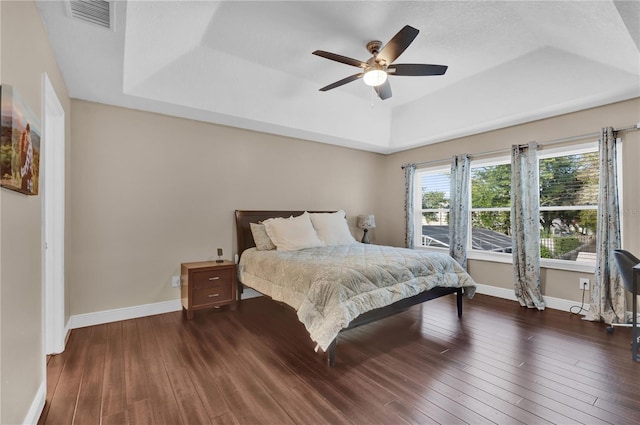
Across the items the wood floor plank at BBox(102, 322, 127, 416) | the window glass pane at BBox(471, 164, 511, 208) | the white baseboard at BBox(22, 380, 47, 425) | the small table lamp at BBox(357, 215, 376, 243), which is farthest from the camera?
the small table lamp at BBox(357, 215, 376, 243)

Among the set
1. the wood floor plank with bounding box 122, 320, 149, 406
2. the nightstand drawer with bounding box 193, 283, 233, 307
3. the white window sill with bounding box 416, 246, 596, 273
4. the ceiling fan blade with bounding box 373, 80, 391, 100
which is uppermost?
the ceiling fan blade with bounding box 373, 80, 391, 100

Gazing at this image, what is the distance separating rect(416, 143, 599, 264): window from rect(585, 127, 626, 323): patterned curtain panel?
0.28 m

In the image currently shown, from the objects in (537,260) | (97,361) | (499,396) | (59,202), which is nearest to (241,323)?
(97,361)

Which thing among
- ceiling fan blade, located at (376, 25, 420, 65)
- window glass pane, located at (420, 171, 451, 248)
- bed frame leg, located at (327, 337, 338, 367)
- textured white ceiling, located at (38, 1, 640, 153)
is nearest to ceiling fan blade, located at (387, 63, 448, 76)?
ceiling fan blade, located at (376, 25, 420, 65)

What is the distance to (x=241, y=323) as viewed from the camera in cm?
320

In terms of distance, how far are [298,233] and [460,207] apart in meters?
2.45

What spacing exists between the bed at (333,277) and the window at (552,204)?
1.43 meters

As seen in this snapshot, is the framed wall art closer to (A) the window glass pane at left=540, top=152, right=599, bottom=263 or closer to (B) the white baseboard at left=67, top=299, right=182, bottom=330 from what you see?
(B) the white baseboard at left=67, top=299, right=182, bottom=330

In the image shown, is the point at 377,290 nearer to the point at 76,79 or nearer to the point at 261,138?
the point at 261,138

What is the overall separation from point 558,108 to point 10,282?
4810 millimetres

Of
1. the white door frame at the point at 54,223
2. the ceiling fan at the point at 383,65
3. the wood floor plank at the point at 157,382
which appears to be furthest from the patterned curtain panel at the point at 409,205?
the white door frame at the point at 54,223

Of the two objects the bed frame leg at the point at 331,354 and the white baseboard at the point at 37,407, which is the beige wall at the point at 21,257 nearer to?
the white baseboard at the point at 37,407

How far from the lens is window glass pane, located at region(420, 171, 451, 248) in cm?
504

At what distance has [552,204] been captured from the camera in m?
3.83
